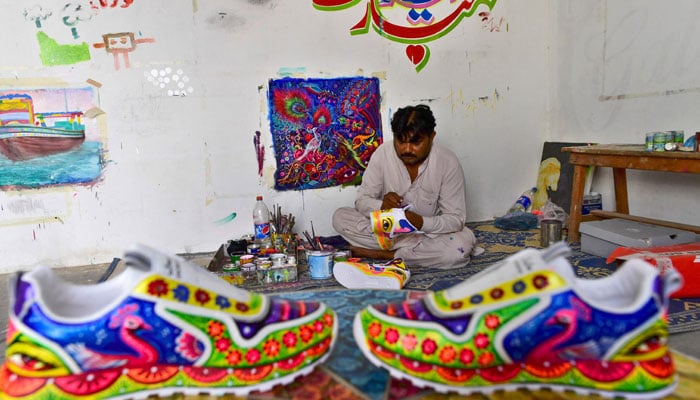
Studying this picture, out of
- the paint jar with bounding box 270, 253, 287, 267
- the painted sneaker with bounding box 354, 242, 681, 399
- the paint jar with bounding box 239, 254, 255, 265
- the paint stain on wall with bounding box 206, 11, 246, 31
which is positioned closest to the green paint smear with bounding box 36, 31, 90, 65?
the paint stain on wall with bounding box 206, 11, 246, 31

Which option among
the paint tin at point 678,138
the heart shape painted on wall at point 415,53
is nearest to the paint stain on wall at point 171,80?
the heart shape painted on wall at point 415,53

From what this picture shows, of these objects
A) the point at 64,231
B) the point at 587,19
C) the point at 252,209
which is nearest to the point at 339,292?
the point at 252,209

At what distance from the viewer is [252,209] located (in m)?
3.71

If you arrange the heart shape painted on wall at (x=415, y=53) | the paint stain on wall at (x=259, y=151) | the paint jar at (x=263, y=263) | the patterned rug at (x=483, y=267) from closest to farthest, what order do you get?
the patterned rug at (x=483, y=267) → the paint jar at (x=263, y=263) → the paint stain on wall at (x=259, y=151) → the heart shape painted on wall at (x=415, y=53)

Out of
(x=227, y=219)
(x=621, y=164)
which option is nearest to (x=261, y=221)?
(x=227, y=219)

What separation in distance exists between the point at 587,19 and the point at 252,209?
10.4 feet

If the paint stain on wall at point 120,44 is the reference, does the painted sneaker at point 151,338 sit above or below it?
below

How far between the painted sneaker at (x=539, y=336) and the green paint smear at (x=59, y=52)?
3.30m

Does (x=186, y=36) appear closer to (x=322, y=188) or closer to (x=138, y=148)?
(x=138, y=148)

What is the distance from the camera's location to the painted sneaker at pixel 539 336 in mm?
873

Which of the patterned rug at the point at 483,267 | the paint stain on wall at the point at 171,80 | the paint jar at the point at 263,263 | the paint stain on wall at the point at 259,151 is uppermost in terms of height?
the paint stain on wall at the point at 171,80

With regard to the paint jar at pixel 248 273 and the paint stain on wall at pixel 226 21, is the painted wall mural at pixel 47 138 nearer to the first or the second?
the paint stain on wall at pixel 226 21

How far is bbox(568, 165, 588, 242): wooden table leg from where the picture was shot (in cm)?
333

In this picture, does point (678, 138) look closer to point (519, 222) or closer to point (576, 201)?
point (576, 201)
